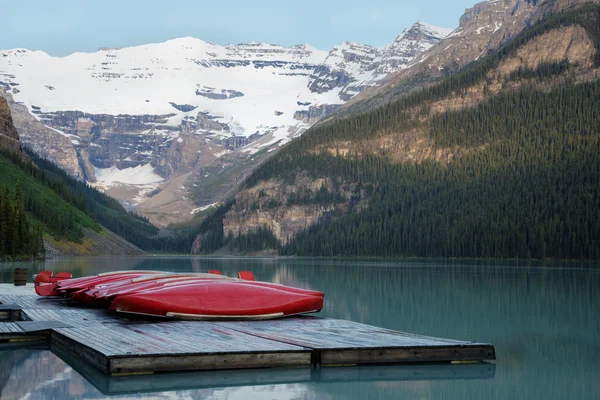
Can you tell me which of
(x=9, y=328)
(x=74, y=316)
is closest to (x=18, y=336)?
(x=9, y=328)

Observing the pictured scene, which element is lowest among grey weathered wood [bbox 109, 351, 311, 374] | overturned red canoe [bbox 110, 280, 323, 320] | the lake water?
the lake water

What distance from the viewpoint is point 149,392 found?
55.9 feet

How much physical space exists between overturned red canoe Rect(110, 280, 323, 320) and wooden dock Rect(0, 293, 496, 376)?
0.63 m

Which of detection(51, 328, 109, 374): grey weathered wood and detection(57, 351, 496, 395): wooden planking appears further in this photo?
detection(51, 328, 109, 374): grey weathered wood

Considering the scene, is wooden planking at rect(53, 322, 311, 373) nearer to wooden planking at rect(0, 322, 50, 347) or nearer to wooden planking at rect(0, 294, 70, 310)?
wooden planking at rect(0, 322, 50, 347)

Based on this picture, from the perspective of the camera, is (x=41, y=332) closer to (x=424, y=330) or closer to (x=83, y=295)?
(x=83, y=295)

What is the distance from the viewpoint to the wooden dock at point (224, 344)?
19109 millimetres

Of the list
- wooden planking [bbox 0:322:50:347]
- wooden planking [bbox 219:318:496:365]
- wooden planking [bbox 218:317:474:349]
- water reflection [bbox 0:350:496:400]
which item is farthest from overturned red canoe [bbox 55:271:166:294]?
water reflection [bbox 0:350:496:400]

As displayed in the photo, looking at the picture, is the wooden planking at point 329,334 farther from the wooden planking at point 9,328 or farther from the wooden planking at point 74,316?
the wooden planking at point 9,328

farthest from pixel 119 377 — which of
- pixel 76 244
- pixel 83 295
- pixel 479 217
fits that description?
pixel 479 217

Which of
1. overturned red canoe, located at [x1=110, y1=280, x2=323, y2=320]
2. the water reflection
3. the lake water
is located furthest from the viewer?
overturned red canoe, located at [x1=110, y1=280, x2=323, y2=320]

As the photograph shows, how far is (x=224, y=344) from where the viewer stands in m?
20.9

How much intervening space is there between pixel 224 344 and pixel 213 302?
263 inches

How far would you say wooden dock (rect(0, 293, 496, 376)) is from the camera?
62.7ft
